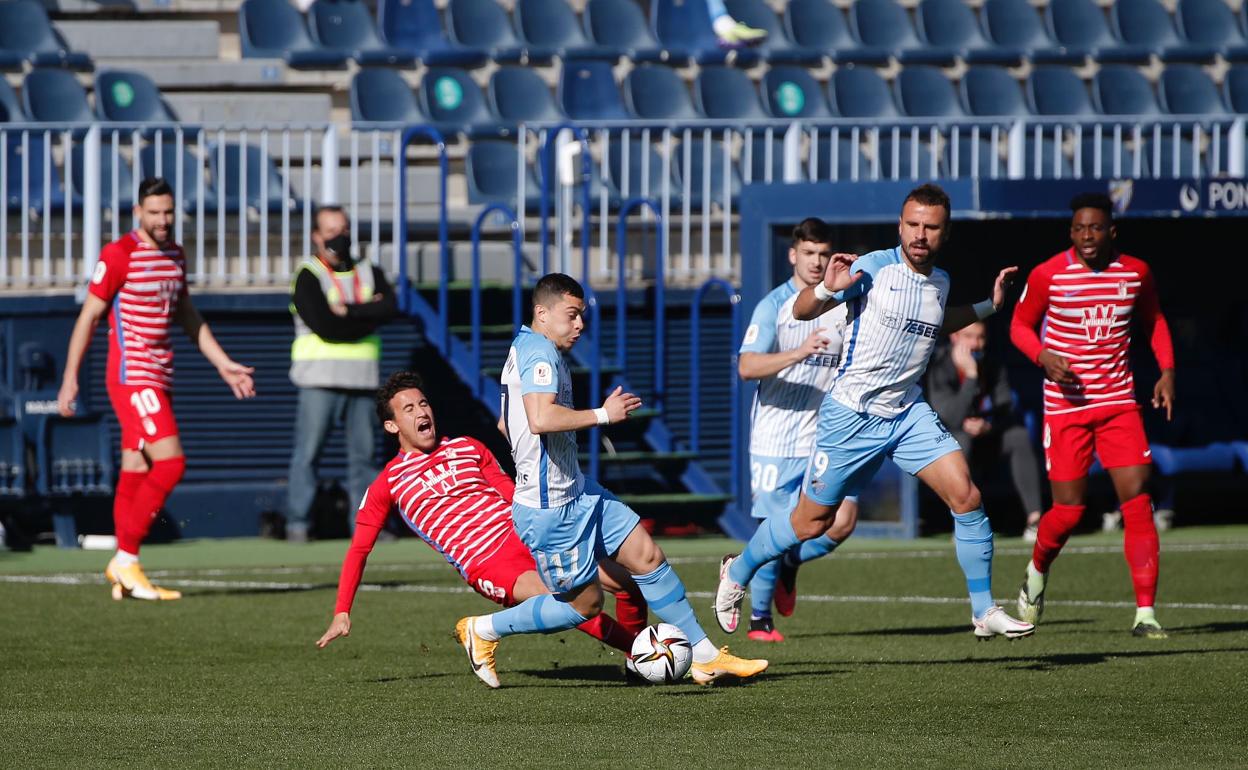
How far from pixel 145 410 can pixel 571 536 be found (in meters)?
4.36

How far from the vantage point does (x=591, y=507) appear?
677 cm

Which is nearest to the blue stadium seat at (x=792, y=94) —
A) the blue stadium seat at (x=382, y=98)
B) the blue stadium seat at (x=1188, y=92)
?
the blue stadium seat at (x=382, y=98)

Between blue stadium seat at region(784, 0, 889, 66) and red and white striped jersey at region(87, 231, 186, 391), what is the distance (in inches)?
400

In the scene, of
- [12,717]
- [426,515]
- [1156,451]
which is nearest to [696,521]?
[1156,451]

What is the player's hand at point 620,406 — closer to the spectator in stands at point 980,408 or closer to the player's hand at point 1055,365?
the player's hand at point 1055,365

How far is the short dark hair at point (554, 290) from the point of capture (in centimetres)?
667

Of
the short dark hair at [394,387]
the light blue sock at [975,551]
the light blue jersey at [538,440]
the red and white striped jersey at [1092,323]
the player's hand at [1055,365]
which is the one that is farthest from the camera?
the red and white striped jersey at [1092,323]

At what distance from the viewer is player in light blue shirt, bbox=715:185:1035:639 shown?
301 inches

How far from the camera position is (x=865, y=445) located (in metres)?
7.82

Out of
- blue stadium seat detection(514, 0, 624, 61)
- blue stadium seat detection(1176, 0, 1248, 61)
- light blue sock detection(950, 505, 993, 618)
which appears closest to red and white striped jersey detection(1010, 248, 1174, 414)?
light blue sock detection(950, 505, 993, 618)

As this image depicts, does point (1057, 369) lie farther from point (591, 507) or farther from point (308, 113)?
point (308, 113)

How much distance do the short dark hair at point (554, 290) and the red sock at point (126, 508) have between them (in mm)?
4415

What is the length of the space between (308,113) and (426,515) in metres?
11.3

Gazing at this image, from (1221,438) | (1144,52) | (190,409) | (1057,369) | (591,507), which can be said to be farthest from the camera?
(1144,52)
